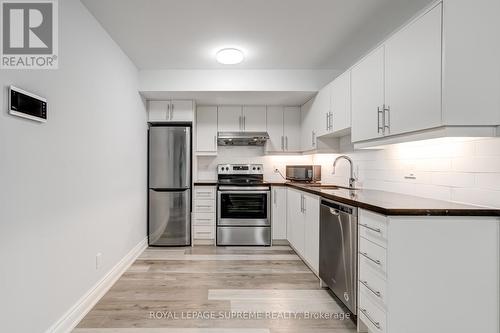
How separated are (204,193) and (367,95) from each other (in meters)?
2.66

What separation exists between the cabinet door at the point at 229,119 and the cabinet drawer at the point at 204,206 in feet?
3.80

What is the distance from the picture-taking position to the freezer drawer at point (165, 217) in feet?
13.5

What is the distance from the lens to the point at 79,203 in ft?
7.23

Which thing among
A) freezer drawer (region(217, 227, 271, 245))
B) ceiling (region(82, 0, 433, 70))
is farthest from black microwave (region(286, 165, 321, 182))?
ceiling (region(82, 0, 433, 70))

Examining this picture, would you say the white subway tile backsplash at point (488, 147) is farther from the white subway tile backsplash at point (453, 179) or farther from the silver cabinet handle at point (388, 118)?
the silver cabinet handle at point (388, 118)

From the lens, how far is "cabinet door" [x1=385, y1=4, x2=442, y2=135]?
1.69 meters

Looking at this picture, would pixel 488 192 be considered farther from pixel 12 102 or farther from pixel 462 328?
pixel 12 102

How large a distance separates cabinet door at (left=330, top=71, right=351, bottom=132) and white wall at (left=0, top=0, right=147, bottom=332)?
2.39 m

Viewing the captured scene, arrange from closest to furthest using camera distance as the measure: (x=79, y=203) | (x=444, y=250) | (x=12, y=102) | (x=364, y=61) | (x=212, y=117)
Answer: (x=12, y=102) → (x=444, y=250) → (x=79, y=203) → (x=364, y=61) → (x=212, y=117)

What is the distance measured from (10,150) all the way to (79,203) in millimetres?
792

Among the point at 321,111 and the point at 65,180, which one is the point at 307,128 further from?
the point at 65,180

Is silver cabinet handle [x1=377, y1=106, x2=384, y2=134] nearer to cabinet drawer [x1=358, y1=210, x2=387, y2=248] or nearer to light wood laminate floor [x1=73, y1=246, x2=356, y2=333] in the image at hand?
cabinet drawer [x1=358, y1=210, x2=387, y2=248]

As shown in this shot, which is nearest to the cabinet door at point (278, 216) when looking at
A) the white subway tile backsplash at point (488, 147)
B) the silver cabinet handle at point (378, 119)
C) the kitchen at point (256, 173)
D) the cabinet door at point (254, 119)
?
the kitchen at point (256, 173)

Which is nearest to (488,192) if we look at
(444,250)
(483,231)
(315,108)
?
(483,231)
